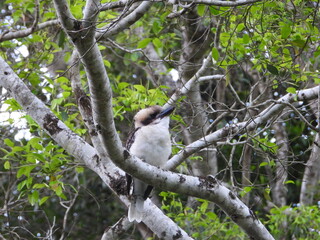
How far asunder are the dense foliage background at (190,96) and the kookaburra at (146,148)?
278 millimetres

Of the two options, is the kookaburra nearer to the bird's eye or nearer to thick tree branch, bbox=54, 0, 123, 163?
the bird's eye

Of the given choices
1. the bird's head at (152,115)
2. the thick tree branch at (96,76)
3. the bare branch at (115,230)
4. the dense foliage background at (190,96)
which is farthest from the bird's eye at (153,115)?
the thick tree branch at (96,76)

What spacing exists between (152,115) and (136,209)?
0.89 m

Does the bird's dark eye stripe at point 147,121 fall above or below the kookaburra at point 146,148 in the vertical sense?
above

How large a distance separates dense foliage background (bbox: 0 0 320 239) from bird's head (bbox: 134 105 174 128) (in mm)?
176

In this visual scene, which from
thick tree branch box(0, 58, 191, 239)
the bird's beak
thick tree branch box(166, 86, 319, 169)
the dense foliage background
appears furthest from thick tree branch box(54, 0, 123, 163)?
the bird's beak

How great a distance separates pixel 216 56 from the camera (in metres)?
4.45

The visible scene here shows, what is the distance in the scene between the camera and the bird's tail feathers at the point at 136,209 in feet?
16.0

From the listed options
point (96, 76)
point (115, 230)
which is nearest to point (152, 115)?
point (115, 230)

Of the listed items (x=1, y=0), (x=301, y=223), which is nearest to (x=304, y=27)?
(x=301, y=223)

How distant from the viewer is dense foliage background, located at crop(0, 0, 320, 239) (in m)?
4.73

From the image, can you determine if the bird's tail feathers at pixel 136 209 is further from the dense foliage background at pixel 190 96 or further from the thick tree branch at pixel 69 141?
the dense foliage background at pixel 190 96

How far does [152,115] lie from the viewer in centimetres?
526

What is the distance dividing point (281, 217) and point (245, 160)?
755 millimetres
